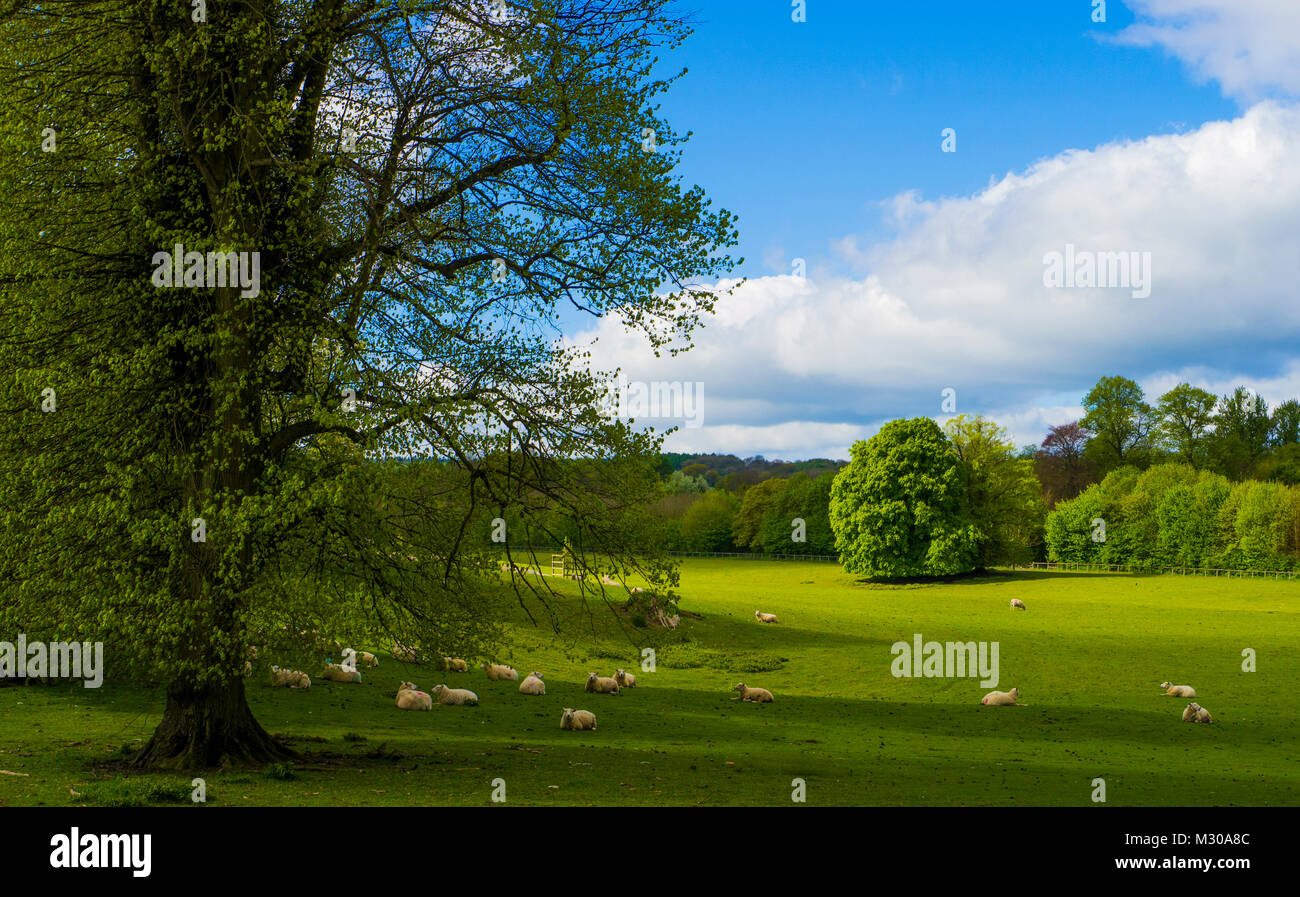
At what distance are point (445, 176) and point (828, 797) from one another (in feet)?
39.5

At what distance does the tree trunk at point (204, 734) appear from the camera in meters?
15.7

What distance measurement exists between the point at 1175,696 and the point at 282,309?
31.2m

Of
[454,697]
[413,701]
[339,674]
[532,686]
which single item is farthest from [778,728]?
[339,674]

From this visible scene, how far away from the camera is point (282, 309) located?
15742 millimetres

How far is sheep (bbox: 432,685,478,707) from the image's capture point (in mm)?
26281

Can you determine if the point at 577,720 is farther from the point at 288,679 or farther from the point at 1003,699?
the point at 1003,699

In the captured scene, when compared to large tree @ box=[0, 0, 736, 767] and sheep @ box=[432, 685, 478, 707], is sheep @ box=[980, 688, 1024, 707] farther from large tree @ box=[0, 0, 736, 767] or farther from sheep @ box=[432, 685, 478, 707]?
large tree @ box=[0, 0, 736, 767]

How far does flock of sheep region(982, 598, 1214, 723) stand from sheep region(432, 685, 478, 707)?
1641cm

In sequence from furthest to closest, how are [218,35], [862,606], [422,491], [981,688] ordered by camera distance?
[862,606] < [981,688] < [422,491] < [218,35]

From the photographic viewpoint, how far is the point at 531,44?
15.5 meters

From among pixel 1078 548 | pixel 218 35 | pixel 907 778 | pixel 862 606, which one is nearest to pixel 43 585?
pixel 218 35

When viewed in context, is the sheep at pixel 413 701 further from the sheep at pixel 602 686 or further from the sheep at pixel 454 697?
the sheep at pixel 602 686

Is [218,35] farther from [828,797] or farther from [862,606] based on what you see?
[862,606]

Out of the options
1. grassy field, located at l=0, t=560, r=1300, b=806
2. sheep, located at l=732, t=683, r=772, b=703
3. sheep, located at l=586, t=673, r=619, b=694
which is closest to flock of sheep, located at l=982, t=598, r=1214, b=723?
grassy field, located at l=0, t=560, r=1300, b=806
